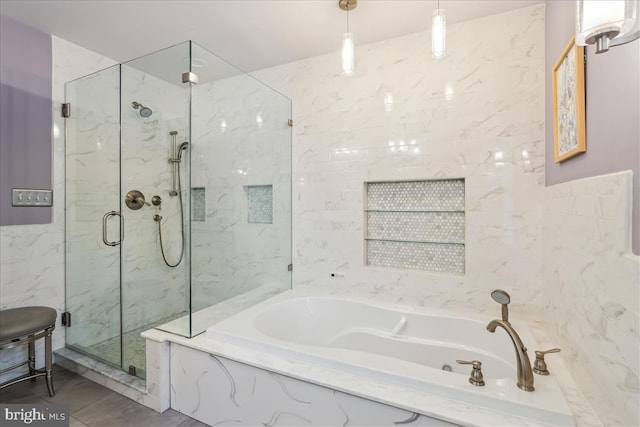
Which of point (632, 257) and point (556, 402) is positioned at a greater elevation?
point (632, 257)

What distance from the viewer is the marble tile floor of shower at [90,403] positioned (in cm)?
170

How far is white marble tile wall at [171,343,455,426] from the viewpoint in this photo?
1.29 m

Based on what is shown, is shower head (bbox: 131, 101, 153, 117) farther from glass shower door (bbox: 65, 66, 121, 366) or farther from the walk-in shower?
the walk-in shower

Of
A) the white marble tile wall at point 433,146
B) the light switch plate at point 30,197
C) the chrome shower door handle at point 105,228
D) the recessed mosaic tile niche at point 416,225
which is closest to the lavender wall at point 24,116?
the light switch plate at point 30,197

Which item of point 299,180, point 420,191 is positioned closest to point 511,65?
point 420,191

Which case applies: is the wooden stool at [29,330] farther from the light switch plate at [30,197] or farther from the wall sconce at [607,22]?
the wall sconce at [607,22]

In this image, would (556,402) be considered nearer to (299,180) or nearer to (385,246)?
(385,246)

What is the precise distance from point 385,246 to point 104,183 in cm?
226

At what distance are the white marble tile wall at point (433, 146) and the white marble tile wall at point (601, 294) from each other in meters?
0.45

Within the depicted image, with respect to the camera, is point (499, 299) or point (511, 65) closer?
point (499, 299)

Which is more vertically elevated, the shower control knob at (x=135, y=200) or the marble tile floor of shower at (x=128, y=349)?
the shower control knob at (x=135, y=200)

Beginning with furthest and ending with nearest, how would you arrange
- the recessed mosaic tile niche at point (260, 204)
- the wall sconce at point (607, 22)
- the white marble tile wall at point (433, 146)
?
the recessed mosaic tile niche at point (260, 204) < the white marble tile wall at point (433, 146) < the wall sconce at point (607, 22)

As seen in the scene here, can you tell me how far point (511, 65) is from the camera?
201cm
